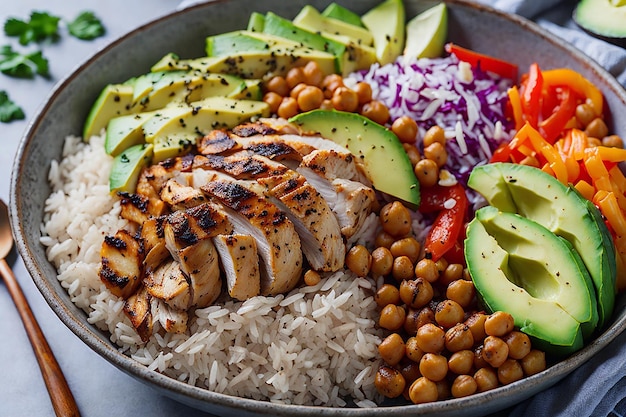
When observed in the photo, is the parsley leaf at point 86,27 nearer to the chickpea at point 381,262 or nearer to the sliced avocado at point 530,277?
the chickpea at point 381,262

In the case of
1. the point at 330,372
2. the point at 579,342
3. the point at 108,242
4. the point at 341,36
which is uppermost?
the point at 341,36

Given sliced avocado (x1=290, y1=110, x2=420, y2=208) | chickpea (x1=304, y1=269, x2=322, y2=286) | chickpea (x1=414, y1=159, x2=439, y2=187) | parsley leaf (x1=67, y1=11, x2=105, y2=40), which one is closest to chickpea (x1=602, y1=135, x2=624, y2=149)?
chickpea (x1=414, y1=159, x2=439, y2=187)

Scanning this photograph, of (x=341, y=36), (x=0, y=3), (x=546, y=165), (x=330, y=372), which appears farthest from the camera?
(x=0, y=3)

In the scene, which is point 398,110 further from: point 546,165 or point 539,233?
point 539,233

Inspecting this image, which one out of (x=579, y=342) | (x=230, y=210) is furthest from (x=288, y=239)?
(x=579, y=342)

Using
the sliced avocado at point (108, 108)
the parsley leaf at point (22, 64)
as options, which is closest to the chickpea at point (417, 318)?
the sliced avocado at point (108, 108)

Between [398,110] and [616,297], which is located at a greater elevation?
[398,110]

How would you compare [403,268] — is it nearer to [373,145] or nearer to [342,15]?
[373,145]

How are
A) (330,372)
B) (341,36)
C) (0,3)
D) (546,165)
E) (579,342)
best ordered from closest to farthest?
(579,342) → (330,372) → (546,165) → (341,36) → (0,3)
